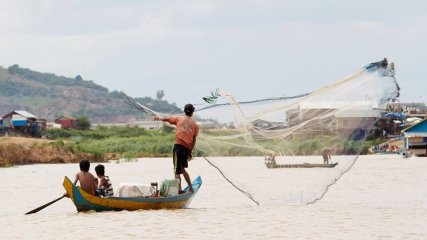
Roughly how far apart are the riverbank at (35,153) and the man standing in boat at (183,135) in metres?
34.3

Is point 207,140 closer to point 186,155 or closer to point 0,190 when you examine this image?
point 186,155

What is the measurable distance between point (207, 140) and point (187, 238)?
159 inches

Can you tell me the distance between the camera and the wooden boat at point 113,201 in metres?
15.8

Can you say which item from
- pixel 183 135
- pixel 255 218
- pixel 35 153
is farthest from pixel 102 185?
pixel 35 153

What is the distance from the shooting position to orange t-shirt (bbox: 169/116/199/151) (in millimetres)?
16022

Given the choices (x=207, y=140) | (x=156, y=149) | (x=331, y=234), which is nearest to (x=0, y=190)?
(x=207, y=140)

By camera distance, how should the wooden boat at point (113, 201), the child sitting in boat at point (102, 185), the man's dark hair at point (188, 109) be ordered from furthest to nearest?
1. the child sitting in boat at point (102, 185)
2. the man's dark hair at point (188, 109)
3. the wooden boat at point (113, 201)

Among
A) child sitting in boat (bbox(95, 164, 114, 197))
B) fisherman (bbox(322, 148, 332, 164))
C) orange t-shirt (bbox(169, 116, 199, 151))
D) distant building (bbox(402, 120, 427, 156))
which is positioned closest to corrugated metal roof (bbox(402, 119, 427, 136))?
distant building (bbox(402, 120, 427, 156))

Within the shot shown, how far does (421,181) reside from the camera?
2820 centimetres

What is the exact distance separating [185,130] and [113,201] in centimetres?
174

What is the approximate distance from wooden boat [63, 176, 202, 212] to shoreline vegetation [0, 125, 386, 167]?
3.54 ft

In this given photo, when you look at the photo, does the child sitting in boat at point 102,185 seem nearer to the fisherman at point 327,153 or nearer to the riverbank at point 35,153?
the fisherman at point 327,153

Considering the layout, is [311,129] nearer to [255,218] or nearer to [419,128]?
[255,218]

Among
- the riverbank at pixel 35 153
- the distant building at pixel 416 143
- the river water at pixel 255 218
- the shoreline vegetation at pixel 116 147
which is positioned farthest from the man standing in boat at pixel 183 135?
the distant building at pixel 416 143
